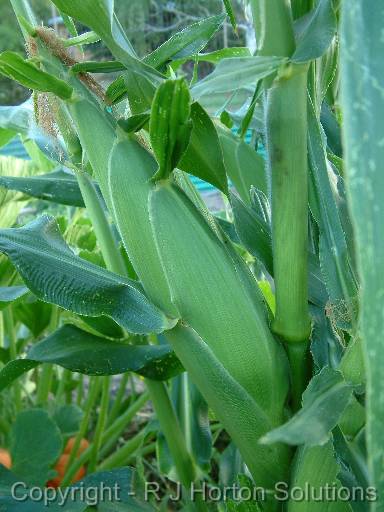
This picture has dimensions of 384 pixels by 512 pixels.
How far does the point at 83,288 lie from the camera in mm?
370

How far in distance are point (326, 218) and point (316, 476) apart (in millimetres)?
156

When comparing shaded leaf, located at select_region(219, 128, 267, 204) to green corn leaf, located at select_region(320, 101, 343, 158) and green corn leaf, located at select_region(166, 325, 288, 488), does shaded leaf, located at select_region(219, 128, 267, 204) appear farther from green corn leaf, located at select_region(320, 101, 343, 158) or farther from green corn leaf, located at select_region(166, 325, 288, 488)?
green corn leaf, located at select_region(166, 325, 288, 488)

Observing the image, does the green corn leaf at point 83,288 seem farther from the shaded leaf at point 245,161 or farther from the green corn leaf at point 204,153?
the shaded leaf at point 245,161

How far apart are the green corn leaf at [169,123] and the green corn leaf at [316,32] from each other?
63 millimetres

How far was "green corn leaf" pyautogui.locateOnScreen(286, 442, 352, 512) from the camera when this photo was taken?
347mm

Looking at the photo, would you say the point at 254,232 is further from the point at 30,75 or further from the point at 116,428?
the point at 116,428

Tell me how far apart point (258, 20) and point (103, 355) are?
300 mm

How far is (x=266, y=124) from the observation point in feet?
1.11

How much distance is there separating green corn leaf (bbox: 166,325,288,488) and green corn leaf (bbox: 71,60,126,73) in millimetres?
164

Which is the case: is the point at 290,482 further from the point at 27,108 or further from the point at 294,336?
the point at 27,108

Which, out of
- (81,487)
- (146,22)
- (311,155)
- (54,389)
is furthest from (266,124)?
(146,22)

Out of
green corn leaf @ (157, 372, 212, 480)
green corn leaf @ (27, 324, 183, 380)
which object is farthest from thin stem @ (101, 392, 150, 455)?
green corn leaf @ (27, 324, 183, 380)

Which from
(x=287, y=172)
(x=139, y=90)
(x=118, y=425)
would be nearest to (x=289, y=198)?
(x=287, y=172)

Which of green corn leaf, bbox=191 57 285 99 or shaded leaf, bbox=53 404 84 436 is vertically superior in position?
green corn leaf, bbox=191 57 285 99
